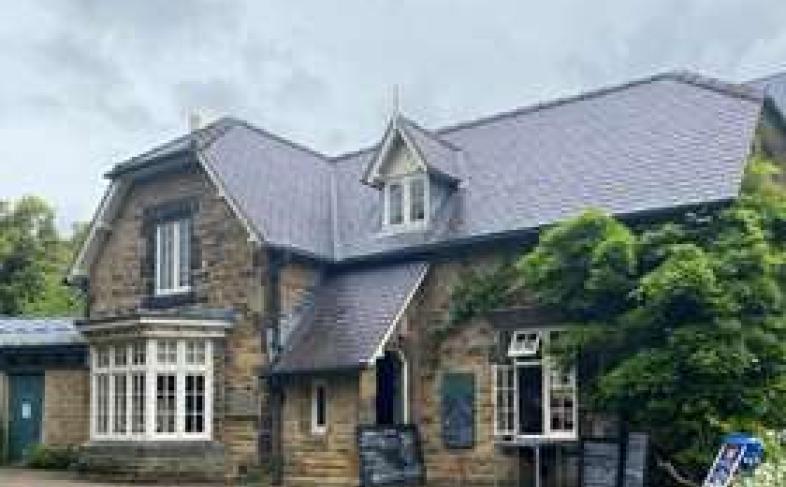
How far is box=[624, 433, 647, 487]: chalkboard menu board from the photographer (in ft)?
56.1

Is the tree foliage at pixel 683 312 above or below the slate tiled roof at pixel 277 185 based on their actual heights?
below

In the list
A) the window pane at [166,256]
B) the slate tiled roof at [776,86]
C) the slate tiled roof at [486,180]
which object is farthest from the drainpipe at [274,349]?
the slate tiled roof at [776,86]

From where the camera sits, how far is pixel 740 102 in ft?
69.3

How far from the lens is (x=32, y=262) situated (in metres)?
47.7

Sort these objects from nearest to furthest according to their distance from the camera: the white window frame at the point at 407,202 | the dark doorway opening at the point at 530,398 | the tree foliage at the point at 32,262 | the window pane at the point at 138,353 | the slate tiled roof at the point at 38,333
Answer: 1. the dark doorway opening at the point at 530,398
2. the window pane at the point at 138,353
3. the white window frame at the point at 407,202
4. the slate tiled roof at the point at 38,333
5. the tree foliage at the point at 32,262

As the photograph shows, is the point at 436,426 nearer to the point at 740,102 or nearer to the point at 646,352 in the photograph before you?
the point at 646,352

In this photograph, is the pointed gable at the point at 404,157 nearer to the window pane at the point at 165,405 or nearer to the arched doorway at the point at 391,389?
the arched doorway at the point at 391,389

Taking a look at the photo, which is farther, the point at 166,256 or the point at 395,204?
the point at 166,256

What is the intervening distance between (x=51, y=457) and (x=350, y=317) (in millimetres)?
9662

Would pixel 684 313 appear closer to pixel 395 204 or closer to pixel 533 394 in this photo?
pixel 533 394

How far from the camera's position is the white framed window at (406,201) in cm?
2373

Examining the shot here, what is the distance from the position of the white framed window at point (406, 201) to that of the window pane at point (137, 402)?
22.0 feet

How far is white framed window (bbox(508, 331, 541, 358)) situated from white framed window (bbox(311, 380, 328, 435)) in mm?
4191

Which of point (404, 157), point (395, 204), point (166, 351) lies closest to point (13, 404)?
point (166, 351)
